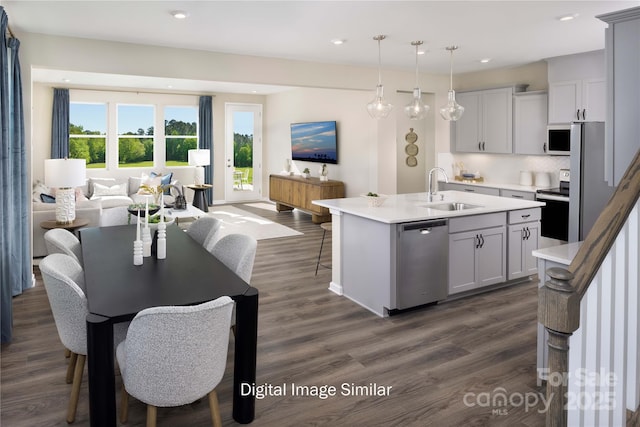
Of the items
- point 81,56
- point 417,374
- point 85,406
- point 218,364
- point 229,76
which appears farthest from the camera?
point 229,76

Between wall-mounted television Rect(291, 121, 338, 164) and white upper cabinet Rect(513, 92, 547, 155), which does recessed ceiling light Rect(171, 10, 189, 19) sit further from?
wall-mounted television Rect(291, 121, 338, 164)

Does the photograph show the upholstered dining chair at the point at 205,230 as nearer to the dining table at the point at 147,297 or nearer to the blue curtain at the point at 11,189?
the dining table at the point at 147,297

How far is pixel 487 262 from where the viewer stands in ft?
15.1

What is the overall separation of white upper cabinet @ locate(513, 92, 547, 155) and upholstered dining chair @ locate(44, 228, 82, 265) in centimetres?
580

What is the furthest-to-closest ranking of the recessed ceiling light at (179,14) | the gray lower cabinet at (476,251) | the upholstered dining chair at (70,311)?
the gray lower cabinet at (476,251) → the recessed ceiling light at (179,14) → the upholstered dining chair at (70,311)

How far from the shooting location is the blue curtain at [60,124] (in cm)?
945

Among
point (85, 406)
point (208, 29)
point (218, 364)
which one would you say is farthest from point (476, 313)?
point (208, 29)

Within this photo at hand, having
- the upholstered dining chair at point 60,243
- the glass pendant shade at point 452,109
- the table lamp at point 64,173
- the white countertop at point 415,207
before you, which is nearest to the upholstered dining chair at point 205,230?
the upholstered dining chair at point 60,243

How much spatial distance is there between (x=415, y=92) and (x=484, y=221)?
1.47 metres

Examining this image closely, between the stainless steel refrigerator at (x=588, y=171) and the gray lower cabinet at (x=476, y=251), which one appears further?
the gray lower cabinet at (x=476, y=251)

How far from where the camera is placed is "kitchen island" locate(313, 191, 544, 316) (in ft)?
13.2

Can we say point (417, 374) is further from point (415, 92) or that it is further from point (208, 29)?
point (208, 29)

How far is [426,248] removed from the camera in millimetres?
4137

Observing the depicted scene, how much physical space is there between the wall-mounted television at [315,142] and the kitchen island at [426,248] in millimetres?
4340
